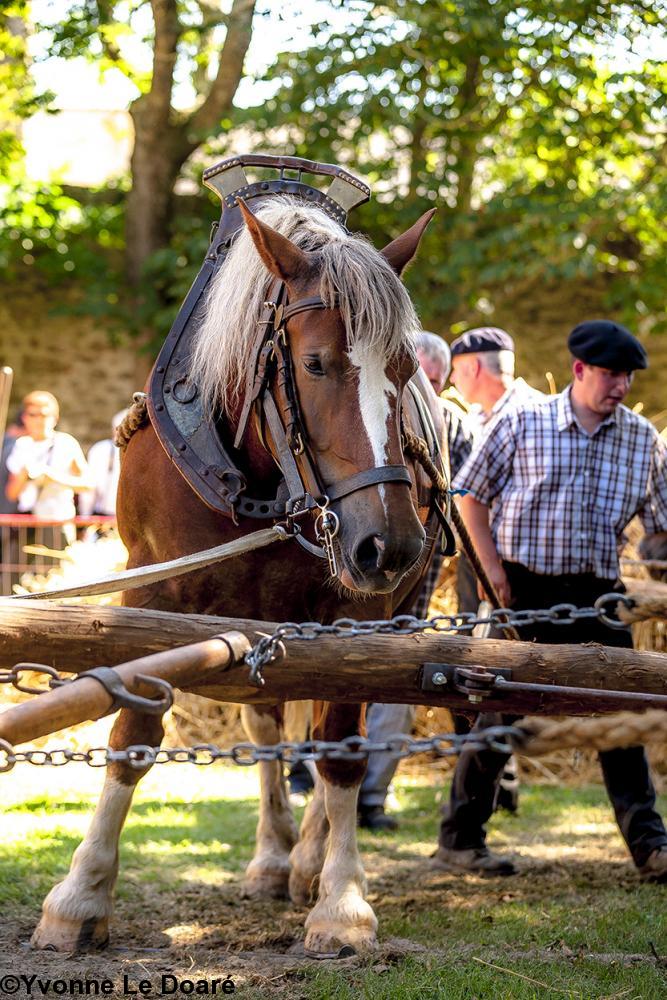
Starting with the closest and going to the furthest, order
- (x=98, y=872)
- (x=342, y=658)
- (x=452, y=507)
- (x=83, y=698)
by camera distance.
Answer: (x=83, y=698), (x=342, y=658), (x=98, y=872), (x=452, y=507)

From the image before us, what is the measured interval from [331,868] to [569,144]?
1047 centimetres

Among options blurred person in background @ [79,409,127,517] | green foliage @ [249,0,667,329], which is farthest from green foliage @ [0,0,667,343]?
blurred person in background @ [79,409,127,517]

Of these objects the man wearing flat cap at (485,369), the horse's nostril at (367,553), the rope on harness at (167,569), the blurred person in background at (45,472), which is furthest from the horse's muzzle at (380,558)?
the blurred person in background at (45,472)

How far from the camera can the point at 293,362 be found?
10.6 ft

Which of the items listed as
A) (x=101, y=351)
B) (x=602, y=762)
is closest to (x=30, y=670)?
(x=602, y=762)

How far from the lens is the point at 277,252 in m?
3.25

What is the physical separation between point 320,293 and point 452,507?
1.49m

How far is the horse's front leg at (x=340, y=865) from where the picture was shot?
3.62 m

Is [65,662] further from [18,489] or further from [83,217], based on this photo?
[83,217]

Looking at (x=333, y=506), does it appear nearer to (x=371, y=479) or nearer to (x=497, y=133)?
(x=371, y=479)

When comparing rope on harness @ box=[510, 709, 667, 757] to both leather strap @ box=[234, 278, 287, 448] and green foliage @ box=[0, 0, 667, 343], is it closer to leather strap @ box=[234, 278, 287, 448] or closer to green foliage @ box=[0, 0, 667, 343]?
leather strap @ box=[234, 278, 287, 448]

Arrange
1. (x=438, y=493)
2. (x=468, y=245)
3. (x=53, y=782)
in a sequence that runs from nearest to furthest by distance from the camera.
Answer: (x=438, y=493) → (x=53, y=782) → (x=468, y=245)

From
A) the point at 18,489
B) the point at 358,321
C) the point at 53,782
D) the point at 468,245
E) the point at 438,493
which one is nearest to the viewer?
the point at 358,321

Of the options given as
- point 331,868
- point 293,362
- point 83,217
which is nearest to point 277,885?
point 331,868
